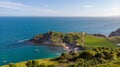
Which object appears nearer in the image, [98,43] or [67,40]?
[98,43]

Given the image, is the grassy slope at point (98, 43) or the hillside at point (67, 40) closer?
the grassy slope at point (98, 43)

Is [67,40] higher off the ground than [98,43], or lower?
higher

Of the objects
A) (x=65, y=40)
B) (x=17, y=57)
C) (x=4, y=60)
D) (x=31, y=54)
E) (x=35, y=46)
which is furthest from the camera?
(x=65, y=40)

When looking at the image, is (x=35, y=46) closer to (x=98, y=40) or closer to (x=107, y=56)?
(x=98, y=40)

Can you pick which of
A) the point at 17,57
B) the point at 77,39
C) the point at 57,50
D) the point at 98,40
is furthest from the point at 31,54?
the point at 98,40

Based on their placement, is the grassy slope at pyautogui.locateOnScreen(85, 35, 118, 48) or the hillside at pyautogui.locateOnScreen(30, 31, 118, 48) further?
the hillside at pyautogui.locateOnScreen(30, 31, 118, 48)

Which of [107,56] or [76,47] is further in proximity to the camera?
[76,47]

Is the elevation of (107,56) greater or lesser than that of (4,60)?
greater

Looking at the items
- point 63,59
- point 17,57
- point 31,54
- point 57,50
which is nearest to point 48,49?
point 57,50

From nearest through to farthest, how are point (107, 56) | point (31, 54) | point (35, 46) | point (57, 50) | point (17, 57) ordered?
point (107, 56) → point (17, 57) → point (31, 54) → point (57, 50) → point (35, 46)
